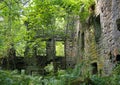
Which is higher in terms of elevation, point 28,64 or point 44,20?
point 44,20

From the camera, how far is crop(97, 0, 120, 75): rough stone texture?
7.62 meters

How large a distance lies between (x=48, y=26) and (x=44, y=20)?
0.63 m

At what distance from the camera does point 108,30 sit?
8.80 m

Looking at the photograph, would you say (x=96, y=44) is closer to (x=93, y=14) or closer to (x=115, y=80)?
(x=93, y=14)

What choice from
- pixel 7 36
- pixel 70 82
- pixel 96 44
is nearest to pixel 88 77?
pixel 70 82

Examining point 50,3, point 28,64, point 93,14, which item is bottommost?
point 28,64

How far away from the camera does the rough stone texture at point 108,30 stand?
7.62 meters

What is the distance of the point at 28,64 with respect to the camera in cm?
1919

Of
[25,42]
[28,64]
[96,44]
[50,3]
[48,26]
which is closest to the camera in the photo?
[96,44]

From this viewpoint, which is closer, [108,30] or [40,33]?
[108,30]

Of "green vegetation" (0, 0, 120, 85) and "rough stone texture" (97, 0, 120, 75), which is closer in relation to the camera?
"green vegetation" (0, 0, 120, 85)

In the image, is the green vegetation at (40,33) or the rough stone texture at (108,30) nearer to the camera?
the green vegetation at (40,33)

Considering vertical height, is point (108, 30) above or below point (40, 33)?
below

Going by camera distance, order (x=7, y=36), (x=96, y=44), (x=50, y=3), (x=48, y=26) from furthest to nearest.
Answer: (x=7, y=36), (x=48, y=26), (x=50, y=3), (x=96, y=44)
